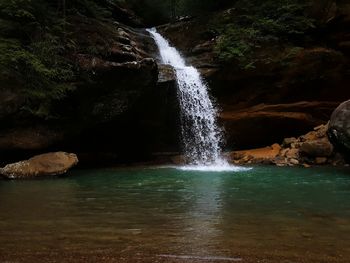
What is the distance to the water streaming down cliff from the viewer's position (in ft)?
58.8

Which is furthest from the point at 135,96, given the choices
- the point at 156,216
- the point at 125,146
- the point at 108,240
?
the point at 108,240

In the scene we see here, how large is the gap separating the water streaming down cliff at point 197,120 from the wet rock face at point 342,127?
459 centimetres

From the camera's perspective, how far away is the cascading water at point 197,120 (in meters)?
17.9

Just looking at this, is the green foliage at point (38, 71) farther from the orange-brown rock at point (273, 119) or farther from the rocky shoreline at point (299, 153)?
the rocky shoreline at point (299, 153)

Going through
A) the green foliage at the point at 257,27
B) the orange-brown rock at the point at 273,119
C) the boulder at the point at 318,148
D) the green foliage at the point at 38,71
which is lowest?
the boulder at the point at 318,148

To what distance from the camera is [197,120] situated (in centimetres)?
1834

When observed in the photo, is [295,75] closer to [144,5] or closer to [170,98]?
[170,98]

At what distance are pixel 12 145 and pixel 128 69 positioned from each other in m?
4.84

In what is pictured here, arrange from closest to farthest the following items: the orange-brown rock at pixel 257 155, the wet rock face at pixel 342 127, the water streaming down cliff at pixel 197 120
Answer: the wet rock face at pixel 342 127, the orange-brown rock at pixel 257 155, the water streaming down cliff at pixel 197 120

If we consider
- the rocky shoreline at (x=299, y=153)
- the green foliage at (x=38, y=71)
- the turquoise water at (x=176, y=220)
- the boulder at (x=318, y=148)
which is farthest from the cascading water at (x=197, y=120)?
the turquoise water at (x=176, y=220)

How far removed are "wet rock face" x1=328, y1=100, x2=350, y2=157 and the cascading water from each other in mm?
4626

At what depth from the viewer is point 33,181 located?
1189cm

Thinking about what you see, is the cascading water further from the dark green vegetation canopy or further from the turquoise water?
the turquoise water

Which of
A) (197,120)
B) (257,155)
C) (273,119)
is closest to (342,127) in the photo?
(257,155)
